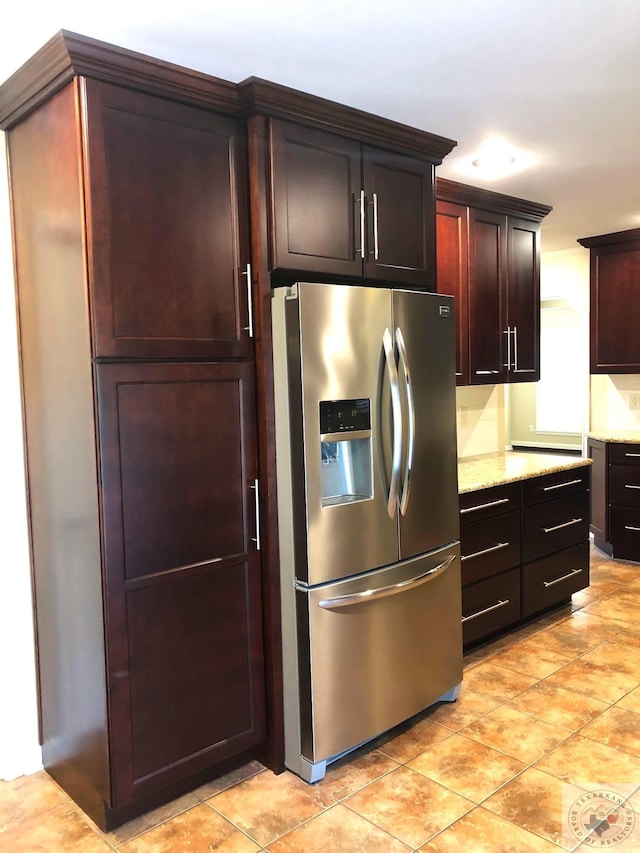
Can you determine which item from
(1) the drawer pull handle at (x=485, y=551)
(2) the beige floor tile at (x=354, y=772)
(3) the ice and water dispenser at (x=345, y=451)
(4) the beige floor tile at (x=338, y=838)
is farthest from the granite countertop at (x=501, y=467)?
(4) the beige floor tile at (x=338, y=838)

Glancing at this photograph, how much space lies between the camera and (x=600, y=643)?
142 inches

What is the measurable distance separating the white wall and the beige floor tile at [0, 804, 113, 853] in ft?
0.99

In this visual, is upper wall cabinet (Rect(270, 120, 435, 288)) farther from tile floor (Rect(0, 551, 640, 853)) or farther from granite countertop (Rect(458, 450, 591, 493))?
tile floor (Rect(0, 551, 640, 853))

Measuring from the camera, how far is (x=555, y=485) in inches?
151

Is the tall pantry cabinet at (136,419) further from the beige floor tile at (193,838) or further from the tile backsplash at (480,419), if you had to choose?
the tile backsplash at (480,419)

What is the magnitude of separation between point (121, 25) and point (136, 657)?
72.1 inches

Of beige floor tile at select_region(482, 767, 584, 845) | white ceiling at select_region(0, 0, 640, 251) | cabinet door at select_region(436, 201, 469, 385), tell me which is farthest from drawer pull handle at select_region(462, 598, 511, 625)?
white ceiling at select_region(0, 0, 640, 251)

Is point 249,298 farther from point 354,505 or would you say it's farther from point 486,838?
point 486,838

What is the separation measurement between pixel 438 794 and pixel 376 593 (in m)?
0.68

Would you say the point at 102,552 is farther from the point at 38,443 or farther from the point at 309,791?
the point at 309,791

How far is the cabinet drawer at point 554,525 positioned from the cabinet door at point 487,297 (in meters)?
0.76

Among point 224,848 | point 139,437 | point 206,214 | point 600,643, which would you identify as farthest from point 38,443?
point 600,643

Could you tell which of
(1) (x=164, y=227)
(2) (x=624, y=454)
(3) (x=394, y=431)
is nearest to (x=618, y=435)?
(2) (x=624, y=454)

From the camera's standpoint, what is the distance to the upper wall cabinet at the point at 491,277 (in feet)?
11.8
